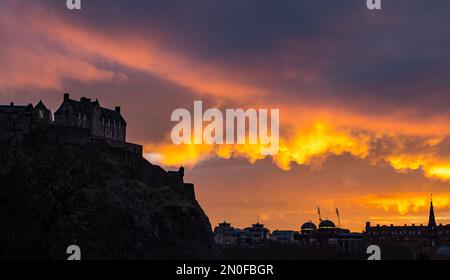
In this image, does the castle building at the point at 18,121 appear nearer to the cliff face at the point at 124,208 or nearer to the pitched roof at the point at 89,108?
the cliff face at the point at 124,208

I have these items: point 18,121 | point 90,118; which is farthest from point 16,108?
point 90,118

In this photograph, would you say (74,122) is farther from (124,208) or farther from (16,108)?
(124,208)

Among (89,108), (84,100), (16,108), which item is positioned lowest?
(16,108)

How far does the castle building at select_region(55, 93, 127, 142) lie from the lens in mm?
167875

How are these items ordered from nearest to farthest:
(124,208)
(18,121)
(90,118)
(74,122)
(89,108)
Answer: (18,121) → (124,208) → (74,122) → (90,118) → (89,108)

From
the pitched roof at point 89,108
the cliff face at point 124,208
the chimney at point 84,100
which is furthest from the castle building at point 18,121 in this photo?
the chimney at point 84,100

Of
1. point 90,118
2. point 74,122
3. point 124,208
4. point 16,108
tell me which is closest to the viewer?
point 16,108

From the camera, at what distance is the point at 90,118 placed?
170 m

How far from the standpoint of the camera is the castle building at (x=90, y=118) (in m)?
168

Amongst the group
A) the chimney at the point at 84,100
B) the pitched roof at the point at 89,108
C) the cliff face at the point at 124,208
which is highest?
the chimney at the point at 84,100

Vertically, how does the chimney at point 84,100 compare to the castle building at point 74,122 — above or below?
above
